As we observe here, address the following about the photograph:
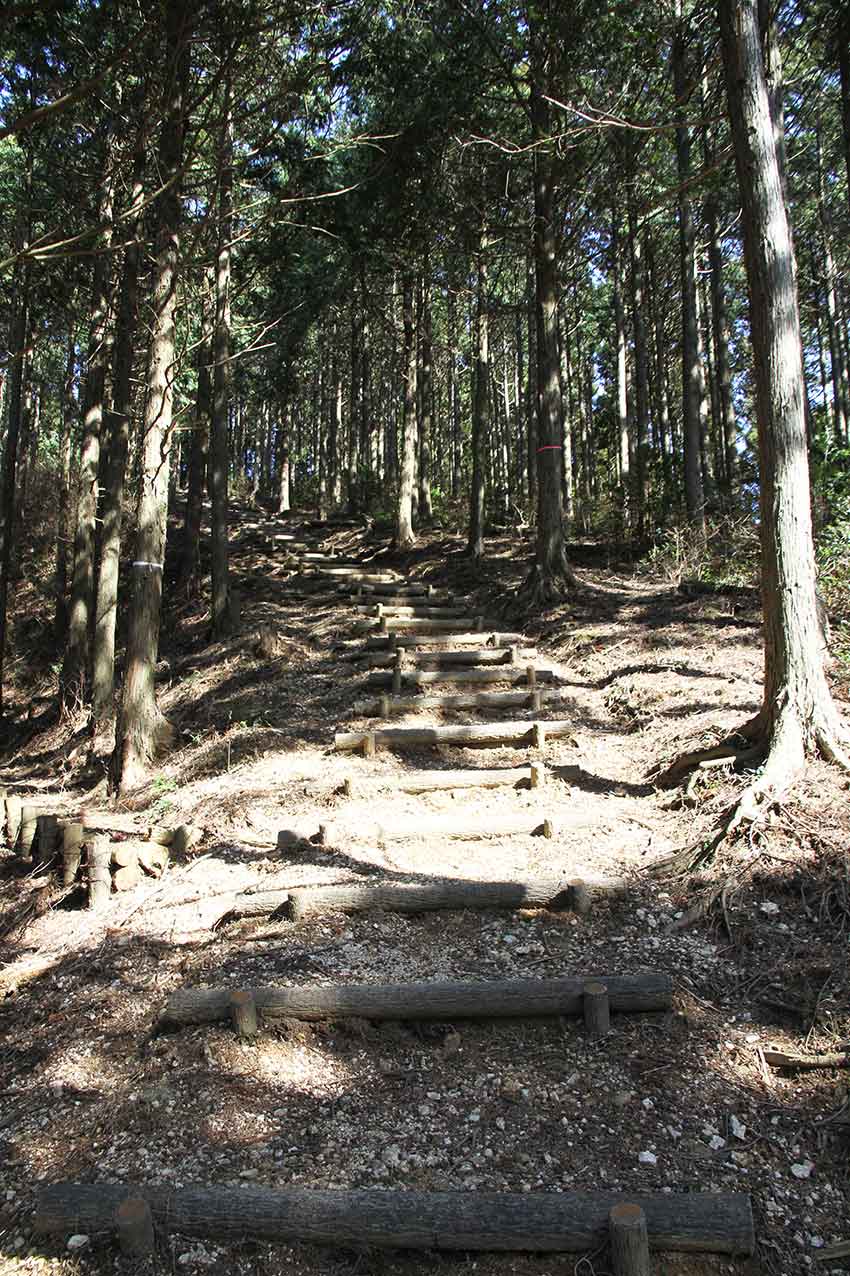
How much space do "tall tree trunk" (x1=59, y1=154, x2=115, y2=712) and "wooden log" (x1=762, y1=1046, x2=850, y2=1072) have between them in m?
10.3

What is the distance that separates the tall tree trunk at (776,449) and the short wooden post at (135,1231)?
3.77m

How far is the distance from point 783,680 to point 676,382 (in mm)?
32757

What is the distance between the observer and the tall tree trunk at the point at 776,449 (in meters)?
A: 5.12

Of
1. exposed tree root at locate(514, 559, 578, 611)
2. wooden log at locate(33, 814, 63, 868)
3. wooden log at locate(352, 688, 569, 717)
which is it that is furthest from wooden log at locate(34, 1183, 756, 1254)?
exposed tree root at locate(514, 559, 578, 611)

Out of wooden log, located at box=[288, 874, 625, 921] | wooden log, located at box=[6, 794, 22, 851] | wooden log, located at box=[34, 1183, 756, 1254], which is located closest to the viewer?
wooden log, located at box=[34, 1183, 756, 1254]

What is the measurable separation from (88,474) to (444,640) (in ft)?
20.5

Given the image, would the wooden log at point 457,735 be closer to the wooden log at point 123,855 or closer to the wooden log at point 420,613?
the wooden log at point 123,855

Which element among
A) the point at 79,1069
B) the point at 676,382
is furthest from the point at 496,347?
the point at 79,1069

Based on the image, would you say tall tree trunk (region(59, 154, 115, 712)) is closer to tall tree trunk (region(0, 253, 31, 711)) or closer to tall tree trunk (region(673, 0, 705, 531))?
tall tree trunk (region(0, 253, 31, 711))

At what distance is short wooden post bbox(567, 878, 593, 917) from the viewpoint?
15.5ft

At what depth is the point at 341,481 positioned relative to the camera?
36125mm

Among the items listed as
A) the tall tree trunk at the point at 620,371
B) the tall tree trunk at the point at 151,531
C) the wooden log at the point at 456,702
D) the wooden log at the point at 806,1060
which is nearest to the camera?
the wooden log at the point at 806,1060

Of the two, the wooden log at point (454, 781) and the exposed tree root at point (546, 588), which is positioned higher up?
the exposed tree root at point (546, 588)

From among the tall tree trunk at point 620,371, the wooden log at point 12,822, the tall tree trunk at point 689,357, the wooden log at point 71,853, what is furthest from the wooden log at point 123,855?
the tall tree trunk at point 620,371
